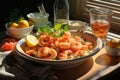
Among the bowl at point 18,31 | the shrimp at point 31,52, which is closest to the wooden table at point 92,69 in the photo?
the shrimp at point 31,52

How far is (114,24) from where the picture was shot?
5.28ft

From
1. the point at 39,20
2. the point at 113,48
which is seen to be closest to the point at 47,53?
the point at 113,48

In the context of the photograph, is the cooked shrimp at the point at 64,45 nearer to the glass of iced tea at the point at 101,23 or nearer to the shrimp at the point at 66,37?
the shrimp at the point at 66,37

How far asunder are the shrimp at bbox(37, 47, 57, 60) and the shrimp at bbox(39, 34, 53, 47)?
0.05 meters

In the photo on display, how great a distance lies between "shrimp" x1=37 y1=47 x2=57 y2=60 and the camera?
1113 millimetres

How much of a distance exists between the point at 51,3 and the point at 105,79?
0.79 metres

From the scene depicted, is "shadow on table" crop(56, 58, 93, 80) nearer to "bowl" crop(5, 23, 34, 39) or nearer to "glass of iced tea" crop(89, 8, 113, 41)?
"glass of iced tea" crop(89, 8, 113, 41)

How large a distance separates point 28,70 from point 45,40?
0.52 ft

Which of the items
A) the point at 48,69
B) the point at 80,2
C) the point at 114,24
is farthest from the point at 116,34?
the point at 48,69

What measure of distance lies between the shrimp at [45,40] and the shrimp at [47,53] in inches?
1.9

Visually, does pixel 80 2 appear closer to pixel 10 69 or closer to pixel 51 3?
pixel 51 3

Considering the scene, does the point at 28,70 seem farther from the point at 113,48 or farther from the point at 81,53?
the point at 113,48

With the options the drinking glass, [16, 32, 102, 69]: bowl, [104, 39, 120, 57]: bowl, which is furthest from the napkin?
the drinking glass

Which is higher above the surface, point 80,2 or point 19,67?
point 80,2
